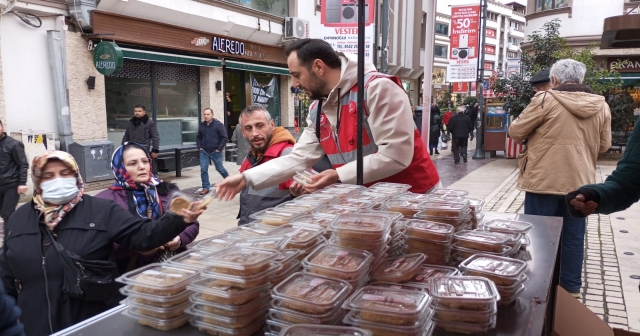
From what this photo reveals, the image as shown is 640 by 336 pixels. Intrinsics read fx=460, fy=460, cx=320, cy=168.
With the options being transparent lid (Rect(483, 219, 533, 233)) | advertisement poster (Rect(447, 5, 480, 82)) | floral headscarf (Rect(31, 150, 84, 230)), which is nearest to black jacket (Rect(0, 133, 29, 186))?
floral headscarf (Rect(31, 150, 84, 230))

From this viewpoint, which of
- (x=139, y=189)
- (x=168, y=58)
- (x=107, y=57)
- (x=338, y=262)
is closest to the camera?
(x=338, y=262)

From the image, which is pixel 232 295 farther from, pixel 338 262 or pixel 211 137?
pixel 211 137

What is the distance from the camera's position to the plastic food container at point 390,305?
1409 mm

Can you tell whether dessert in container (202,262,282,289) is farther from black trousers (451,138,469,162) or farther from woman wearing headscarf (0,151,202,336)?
black trousers (451,138,469,162)

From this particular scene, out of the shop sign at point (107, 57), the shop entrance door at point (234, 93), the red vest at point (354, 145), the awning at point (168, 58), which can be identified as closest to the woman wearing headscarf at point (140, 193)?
the red vest at point (354, 145)

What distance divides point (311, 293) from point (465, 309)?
512 mm

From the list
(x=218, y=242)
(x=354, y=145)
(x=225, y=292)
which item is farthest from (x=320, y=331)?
(x=354, y=145)

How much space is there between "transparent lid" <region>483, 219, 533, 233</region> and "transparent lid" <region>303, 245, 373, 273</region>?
3.20ft

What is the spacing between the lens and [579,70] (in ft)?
13.2

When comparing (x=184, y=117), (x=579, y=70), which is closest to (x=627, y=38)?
(x=579, y=70)

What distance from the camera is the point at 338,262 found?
5.61 ft

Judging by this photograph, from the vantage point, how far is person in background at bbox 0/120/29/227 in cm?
622

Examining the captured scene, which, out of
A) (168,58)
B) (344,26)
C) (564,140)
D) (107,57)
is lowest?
(564,140)

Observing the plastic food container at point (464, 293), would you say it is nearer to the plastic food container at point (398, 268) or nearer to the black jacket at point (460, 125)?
the plastic food container at point (398, 268)
